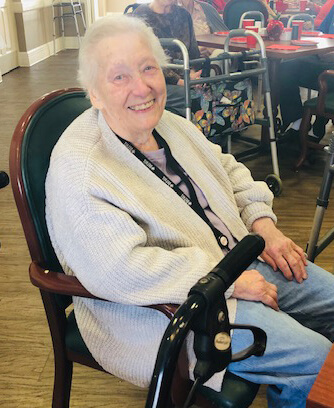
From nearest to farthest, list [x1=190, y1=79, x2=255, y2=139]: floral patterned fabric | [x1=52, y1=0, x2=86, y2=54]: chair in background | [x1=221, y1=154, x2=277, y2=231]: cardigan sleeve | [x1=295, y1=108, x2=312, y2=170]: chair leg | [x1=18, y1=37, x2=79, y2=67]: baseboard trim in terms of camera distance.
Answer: [x1=221, y1=154, x2=277, y2=231]: cardigan sleeve → [x1=190, y1=79, x2=255, y2=139]: floral patterned fabric → [x1=295, y1=108, x2=312, y2=170]: chair leg → [x1=18, y1=37, x2=79, y2=67]: baseboard trim → [x1=52, y1=0, x2=86, y2=54]: chair in background

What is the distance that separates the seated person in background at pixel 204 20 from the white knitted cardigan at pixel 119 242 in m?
3.23

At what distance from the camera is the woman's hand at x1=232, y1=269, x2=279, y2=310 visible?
1.12 m

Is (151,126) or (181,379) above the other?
(151,126)

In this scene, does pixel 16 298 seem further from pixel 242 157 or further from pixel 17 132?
pixel 242 157

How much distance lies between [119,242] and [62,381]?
0.48 meters

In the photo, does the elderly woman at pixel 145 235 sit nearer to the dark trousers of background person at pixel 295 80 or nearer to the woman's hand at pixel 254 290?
the woman's hand at pixel 254 290

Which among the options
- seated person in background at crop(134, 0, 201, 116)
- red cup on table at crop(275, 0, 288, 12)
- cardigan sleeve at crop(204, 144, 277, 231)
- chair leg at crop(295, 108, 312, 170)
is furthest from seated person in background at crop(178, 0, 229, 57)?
cardigan sleeve at crop(204, 144, 277, 231)

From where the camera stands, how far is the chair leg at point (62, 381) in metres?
1.23

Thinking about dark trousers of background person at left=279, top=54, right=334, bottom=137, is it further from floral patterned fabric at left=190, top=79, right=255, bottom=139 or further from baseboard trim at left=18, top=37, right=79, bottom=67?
baseboard trim at left=18, top=37, right=79, bottom=67

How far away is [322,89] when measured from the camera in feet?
10.1

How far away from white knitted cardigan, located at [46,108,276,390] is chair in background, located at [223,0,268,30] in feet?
12.8

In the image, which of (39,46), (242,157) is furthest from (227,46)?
(39,46)

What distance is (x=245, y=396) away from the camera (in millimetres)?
1004

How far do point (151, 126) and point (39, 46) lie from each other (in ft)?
22.1
